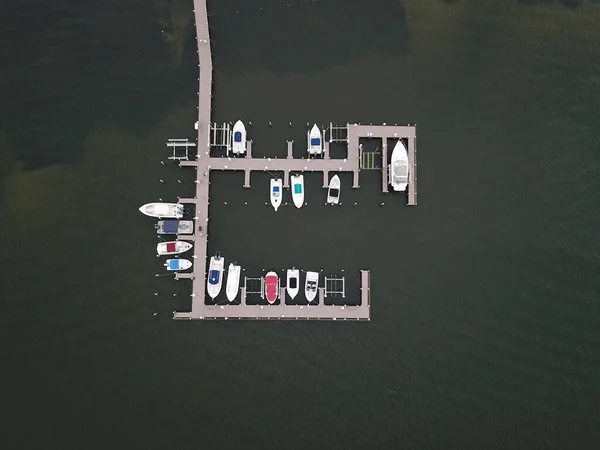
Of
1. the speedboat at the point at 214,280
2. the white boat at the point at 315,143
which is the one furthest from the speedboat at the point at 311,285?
the white boat at the point at 315,143

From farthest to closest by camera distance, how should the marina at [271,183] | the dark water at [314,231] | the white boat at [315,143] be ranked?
1. the white boat at [315,143]
2. the marina at [271,183]
3. the dark water at [314,231]

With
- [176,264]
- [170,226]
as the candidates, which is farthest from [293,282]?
[170,226]

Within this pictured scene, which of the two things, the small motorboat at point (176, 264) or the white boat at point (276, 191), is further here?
the white boat at point (276, 191)

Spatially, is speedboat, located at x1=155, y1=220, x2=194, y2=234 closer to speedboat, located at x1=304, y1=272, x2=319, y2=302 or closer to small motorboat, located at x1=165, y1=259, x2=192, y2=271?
small motorboat, located at x1=165, y1=259, x2=192, y2=271

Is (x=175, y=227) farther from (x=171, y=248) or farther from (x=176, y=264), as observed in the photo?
(x=176, y=264)

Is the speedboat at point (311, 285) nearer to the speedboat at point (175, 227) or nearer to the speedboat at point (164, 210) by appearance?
the speedboat at point (175, 227)

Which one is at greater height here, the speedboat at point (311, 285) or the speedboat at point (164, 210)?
the speedboat at point (164, 210)

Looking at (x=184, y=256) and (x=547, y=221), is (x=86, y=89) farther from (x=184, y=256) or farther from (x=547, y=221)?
(x=547, y=221)

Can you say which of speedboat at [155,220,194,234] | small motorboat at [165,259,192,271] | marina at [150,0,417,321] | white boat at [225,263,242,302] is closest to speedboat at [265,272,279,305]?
marina at [150,0,417,321]

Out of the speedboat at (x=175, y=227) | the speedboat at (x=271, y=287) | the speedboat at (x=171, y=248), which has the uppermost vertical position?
the speedboat at (x=175, y=227)
